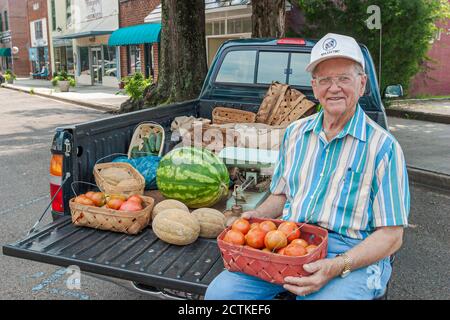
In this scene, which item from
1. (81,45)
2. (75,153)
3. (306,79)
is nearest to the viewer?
(75,153)

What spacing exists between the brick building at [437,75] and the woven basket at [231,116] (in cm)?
1406

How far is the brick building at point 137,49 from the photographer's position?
2445cm

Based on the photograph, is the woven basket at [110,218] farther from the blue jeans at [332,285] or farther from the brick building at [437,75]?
the brick building at [437,75]

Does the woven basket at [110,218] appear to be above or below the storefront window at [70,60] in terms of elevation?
below

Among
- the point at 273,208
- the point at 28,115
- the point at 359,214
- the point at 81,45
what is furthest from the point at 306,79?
the point at 81,45

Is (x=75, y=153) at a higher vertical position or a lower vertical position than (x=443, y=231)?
higher

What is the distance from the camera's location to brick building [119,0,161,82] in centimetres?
2445

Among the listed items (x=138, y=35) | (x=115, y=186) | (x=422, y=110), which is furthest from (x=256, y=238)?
(x=138, y=35)

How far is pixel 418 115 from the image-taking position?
1368cm

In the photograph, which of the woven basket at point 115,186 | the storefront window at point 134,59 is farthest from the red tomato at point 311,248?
the storefront window at point 134,59

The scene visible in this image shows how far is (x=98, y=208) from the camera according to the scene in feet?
10.1

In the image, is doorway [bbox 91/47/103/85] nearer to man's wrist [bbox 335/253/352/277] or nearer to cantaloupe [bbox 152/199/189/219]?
cantaloupe [bbox 152/199/189/219]

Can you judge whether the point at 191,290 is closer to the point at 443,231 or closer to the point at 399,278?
the point at 399,278

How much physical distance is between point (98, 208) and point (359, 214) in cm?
164
